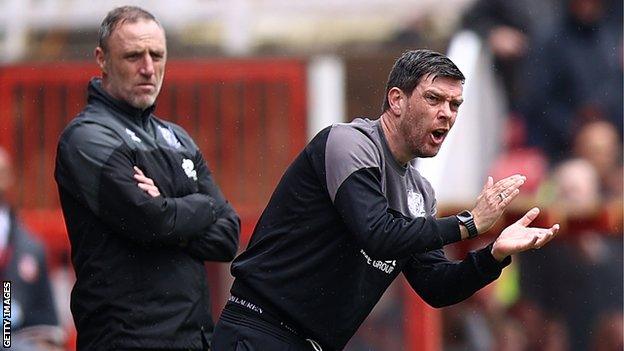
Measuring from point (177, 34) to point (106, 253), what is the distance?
624cm

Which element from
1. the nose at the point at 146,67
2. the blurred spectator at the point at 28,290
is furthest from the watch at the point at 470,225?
the blurred spectator at the point at 28,290

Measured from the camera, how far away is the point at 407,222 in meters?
5.94

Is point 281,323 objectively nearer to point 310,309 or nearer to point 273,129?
point 310,309

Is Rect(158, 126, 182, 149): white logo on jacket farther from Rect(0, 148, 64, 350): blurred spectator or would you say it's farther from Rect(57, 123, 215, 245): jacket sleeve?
Rect(0, 148, 64, 350): blurred spectator

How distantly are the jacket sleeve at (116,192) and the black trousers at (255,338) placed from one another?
1.89 feet

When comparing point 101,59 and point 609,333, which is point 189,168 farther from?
point 609,333

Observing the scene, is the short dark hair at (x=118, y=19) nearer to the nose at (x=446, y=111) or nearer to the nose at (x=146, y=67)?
the nose at (x=146, y=67)

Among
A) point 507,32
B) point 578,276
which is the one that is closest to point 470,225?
point 578,276

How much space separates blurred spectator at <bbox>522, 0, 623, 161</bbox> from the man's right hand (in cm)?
582

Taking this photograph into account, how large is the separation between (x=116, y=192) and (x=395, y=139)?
4.07 feet

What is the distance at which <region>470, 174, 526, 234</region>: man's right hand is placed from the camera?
19.5 feet

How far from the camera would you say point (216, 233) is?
6805 mm

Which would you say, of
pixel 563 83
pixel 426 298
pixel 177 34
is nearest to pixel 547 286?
pixel 563 83

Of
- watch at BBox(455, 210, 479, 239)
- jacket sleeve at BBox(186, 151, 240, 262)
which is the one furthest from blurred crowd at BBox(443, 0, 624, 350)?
watch at BBox(455, 210, 479, 239)
